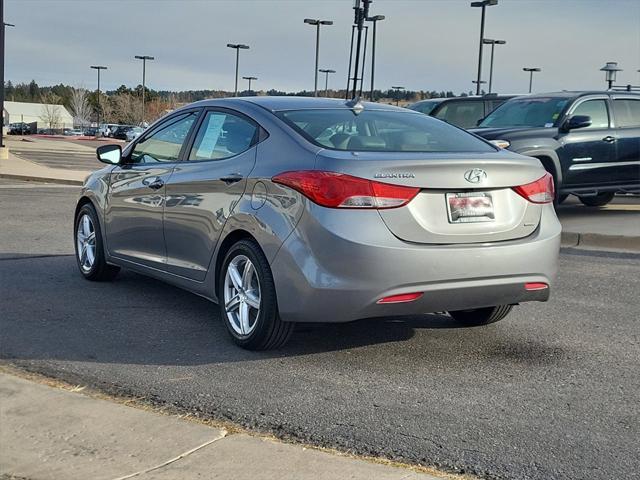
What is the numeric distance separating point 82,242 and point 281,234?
11.1 ft

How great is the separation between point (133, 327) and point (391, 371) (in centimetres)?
197

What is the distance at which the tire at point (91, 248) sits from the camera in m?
7.36

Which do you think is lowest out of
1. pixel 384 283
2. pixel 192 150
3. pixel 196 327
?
pixel 196 327

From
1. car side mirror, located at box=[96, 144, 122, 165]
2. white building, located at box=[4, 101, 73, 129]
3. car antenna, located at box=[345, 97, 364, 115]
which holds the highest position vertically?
white building, located at box=[4, 101, 73, 129]

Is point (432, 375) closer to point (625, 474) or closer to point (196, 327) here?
point (625, 474)

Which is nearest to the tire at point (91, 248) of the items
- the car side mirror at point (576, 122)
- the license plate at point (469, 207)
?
the license plate at point (469, 207)

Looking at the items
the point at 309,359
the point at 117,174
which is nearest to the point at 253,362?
the point at 309,359

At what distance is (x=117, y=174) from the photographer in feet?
23.3

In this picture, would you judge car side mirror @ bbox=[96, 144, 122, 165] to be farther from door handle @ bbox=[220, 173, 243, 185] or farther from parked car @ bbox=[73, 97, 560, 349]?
door handle @ bbox=[220, 173, 243, 185]

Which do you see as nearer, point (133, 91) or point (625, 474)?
point (625, 474)

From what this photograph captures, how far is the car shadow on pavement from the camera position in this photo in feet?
17.1

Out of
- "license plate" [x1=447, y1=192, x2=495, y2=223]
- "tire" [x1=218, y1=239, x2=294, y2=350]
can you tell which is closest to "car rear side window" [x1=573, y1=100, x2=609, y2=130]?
"license plate" [x1=447, y1=192, x2=495, y2=223]

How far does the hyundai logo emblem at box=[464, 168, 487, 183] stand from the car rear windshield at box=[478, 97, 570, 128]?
7727 millimetres

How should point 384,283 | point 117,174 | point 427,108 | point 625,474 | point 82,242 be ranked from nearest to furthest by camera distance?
point 625,474, point 384,283, point 117,174, point 82,242, point 427,108
